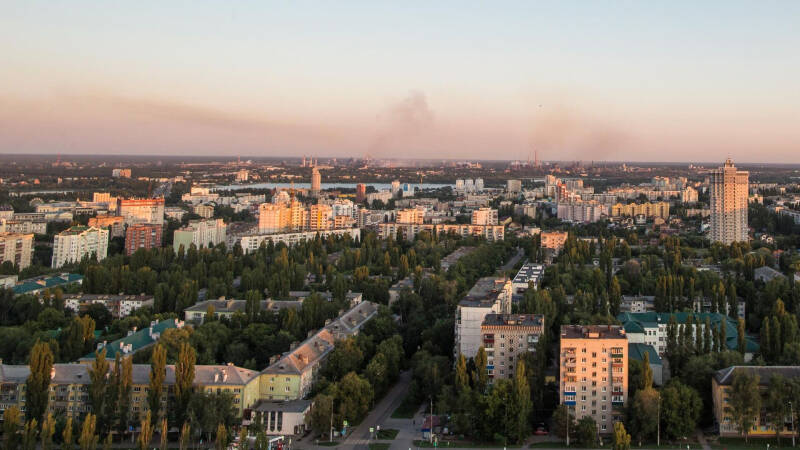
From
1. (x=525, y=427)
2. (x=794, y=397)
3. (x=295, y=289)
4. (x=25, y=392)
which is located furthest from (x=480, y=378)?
(x=295, y=289)

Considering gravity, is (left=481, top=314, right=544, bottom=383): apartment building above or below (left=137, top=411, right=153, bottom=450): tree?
above

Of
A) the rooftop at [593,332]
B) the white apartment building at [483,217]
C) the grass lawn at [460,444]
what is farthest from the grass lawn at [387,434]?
the white apartment building at [483,217]

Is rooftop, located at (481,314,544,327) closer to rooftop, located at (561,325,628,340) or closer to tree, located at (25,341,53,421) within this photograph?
rooftop, located at (561,325,628,340)

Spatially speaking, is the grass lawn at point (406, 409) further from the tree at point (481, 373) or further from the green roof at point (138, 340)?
the green roof at point (138, 340)

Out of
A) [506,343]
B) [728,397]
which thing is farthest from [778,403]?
[506,343]

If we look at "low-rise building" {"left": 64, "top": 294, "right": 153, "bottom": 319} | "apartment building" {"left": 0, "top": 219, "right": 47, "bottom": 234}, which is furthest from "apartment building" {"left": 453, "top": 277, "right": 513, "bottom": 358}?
"apartment building" {"left": 0, "top": 219, "right": 47, "bottom": 234}

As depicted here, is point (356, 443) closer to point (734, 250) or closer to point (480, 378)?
point (480, 378)

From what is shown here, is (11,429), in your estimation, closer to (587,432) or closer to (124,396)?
(124,396)
